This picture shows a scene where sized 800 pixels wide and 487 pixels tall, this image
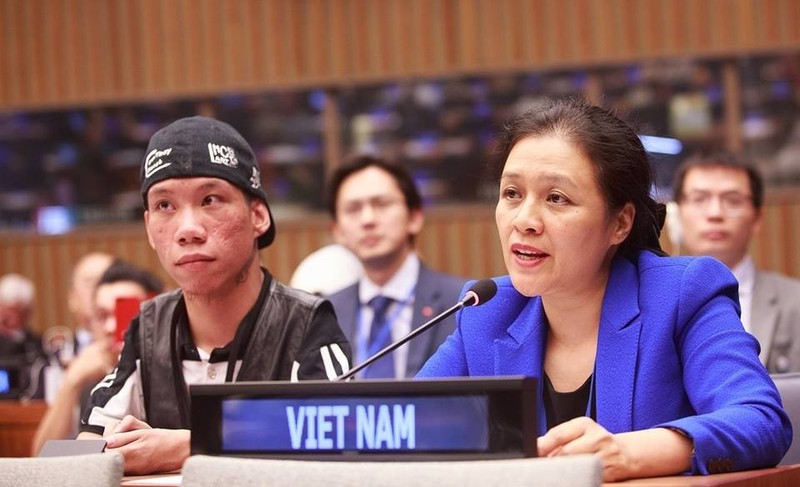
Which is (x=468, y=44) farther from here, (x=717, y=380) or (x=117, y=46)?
(x=717, y=380)

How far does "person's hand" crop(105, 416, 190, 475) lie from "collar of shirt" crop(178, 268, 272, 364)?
1.77 feet

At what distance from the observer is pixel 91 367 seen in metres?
5.05

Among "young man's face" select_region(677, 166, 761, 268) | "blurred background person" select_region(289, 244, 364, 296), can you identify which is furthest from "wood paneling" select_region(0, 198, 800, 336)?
"young man's face" select_region(677, 166, 761, 268)

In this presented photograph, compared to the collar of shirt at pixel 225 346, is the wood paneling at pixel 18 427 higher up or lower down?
lower down

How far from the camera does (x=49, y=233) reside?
9.45 metres

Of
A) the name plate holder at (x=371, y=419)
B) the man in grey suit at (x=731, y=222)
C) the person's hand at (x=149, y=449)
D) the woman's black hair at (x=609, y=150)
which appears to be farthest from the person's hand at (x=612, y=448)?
the man in grey suit at (x=731, y=222)

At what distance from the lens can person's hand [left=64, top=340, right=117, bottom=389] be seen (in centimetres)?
505

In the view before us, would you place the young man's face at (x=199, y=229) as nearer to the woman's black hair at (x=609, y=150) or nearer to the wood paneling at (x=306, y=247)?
the woman's black hair at (x=609, y=150)

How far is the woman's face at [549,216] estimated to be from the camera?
2.38 metres

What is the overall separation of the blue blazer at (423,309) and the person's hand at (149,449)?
2.64 metres

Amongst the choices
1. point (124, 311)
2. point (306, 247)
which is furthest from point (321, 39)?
point (124, 311)

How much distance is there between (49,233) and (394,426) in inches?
318

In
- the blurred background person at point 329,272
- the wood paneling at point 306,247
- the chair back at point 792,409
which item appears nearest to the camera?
the chair back at point 792,409

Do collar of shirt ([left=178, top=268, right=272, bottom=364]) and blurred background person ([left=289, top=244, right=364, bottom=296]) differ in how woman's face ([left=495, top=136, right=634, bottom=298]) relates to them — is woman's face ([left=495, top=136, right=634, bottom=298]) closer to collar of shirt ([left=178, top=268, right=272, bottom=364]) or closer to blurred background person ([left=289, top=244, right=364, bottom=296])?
collar of shirt ([left=178, top=268, right=272, bottom=364])
